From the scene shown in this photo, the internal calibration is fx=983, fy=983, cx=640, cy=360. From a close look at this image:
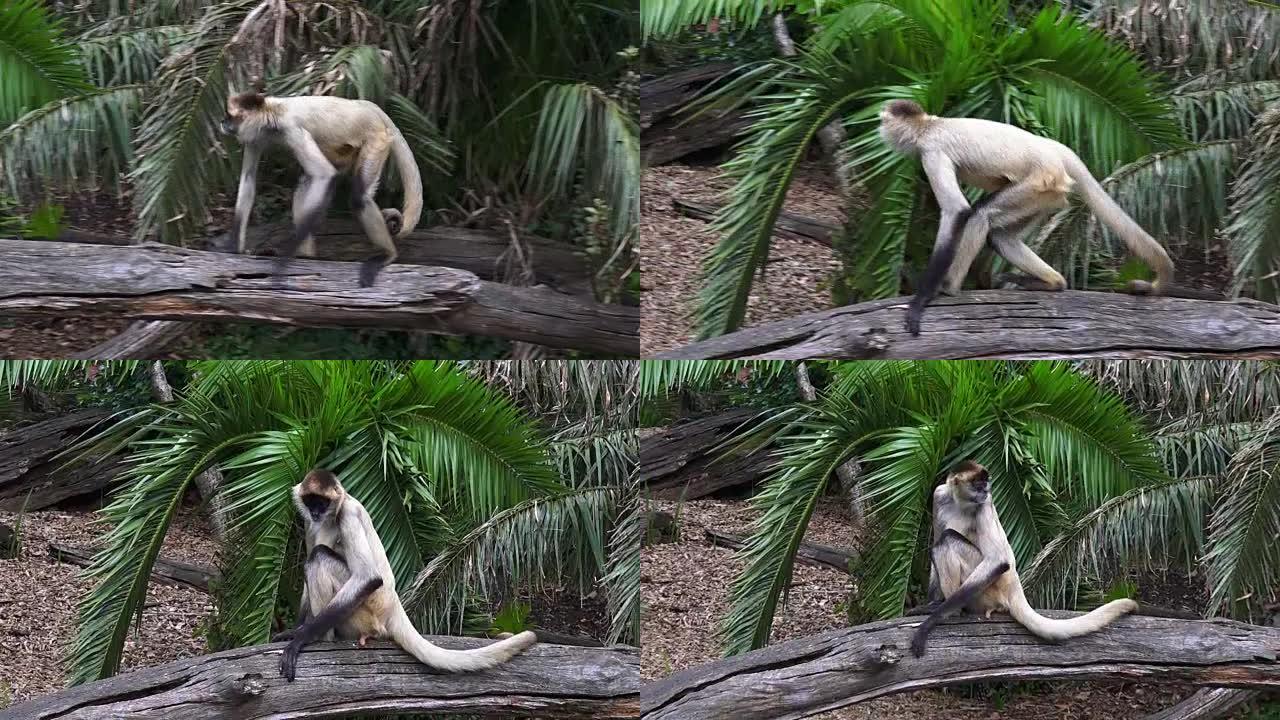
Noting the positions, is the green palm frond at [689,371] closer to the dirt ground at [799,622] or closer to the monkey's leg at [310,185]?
the dirt ground at [799,622]

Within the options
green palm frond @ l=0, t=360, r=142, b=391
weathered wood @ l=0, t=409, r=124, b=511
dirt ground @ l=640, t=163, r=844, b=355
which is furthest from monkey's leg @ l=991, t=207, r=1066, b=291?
weathered wood @ l=0, t=409, r=124, b=511

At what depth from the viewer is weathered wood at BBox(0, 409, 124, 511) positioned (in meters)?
8.63

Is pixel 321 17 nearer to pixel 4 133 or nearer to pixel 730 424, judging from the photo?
pixel 4 133

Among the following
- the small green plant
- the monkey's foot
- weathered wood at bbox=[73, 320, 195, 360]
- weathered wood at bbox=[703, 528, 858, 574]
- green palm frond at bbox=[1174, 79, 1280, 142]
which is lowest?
weathered wood at bbox=[703, 528, 858, 574]

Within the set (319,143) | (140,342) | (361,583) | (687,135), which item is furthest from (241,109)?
(687,135)

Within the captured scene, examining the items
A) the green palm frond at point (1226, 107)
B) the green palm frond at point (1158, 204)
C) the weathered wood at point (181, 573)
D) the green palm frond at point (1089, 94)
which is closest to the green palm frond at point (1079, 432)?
the green palm frond at point (1158, 204)

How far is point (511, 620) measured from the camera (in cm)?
608

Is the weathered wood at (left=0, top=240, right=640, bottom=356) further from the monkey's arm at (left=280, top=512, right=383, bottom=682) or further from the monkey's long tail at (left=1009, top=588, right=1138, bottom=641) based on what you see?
the monkey's long tail at (left=1009, top=588, right=1138, bottom=641)

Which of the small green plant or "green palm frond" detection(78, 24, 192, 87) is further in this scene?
"green palm frond" detection(78, 24, 192, 87)

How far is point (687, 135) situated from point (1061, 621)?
3869 millimetres

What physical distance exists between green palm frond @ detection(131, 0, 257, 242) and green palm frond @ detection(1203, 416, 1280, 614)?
6643 mm

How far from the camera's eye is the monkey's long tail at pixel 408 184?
570 cm

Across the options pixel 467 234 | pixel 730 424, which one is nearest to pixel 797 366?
pixel 730 424

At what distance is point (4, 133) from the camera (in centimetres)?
577
